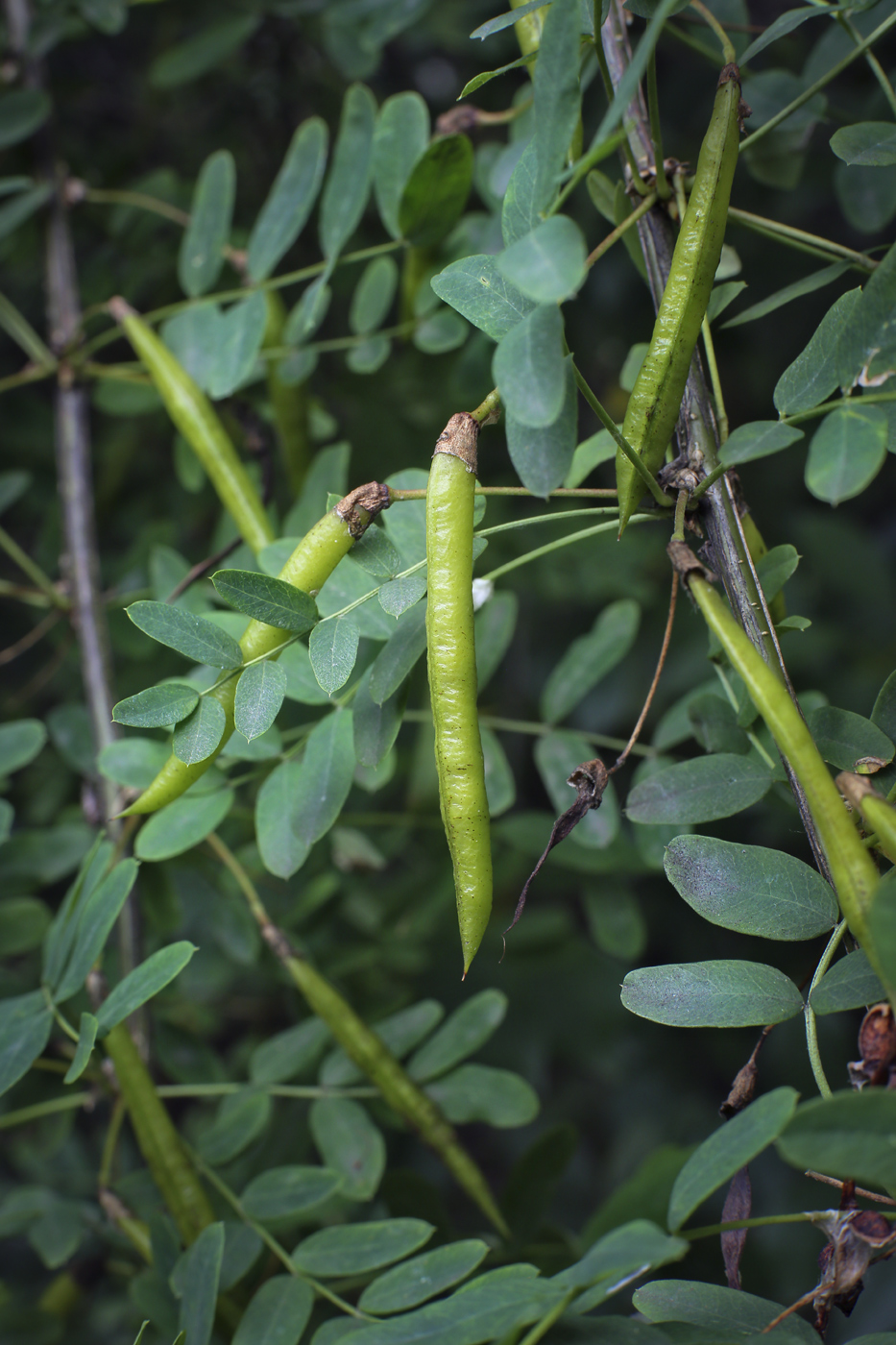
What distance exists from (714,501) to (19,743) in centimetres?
83

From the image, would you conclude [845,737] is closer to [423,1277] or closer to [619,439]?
[619,439]

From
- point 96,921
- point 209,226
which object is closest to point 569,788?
point 96,921

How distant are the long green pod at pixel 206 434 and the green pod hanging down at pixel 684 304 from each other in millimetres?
505

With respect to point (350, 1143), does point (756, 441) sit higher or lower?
higher

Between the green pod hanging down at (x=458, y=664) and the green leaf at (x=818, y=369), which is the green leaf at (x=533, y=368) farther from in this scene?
the green leaf at (x=818, y=369)

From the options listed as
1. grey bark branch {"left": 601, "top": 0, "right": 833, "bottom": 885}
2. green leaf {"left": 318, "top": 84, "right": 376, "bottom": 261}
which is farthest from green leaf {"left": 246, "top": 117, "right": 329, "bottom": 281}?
grey bark branch {"left": 601, "top": 0, "right": 833, "bottom": 885}

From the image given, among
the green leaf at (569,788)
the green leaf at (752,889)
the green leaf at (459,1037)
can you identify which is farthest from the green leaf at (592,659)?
the green leaf at (752,889)

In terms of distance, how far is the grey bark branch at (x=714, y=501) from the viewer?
65 cm

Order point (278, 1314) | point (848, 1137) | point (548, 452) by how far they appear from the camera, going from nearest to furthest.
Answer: point (848, 1137)
point (548, 452)
point (278, 1314)

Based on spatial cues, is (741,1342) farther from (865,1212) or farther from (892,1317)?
(892,1317)

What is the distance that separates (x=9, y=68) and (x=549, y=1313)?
1754 mm

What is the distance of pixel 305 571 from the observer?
687mm

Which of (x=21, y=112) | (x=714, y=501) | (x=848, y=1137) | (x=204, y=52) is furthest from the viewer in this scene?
(x=204, y=52)

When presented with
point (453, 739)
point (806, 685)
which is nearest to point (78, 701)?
point (453, 739)
